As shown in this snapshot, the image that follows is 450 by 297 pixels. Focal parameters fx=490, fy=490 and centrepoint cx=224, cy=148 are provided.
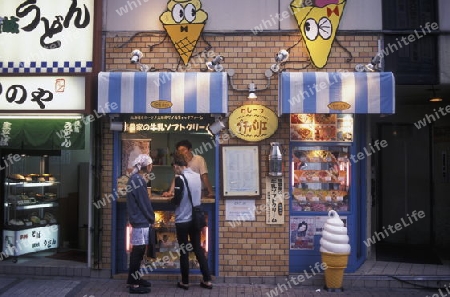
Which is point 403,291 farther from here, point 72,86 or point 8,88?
point 8,88

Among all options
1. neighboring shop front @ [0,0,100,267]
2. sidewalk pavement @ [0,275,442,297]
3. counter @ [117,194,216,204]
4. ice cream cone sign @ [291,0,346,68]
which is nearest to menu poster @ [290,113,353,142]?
ice cream cone sign @ [291,0,346,68]

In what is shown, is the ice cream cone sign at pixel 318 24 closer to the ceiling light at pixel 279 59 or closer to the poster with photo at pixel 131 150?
the ceiling light at pixel 279 59

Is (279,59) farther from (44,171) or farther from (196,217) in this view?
(44,171)

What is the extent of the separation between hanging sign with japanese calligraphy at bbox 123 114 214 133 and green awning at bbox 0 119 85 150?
810mm

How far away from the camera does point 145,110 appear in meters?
7.44

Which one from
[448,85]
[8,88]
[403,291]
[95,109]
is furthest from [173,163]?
[448,85]

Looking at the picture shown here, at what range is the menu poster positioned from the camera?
26.1 feet

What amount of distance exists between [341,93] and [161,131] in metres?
2.90

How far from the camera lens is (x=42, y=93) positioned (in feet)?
25.7

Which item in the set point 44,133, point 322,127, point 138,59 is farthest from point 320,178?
point 44,133

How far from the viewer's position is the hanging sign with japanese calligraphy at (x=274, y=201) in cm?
782

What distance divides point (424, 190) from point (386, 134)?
139 centimetres

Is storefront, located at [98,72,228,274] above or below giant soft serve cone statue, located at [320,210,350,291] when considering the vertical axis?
above

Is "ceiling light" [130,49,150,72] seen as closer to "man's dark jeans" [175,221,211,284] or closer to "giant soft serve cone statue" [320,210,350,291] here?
"man's dark jeans" [175,221,211,284]
